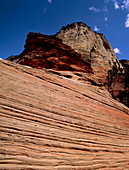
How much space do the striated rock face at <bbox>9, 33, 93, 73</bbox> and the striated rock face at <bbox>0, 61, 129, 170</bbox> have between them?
7572 mm

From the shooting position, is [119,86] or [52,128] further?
[119,86]

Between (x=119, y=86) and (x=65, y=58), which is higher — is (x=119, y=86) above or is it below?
below

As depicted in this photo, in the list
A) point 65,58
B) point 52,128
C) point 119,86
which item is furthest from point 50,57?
point 119,86

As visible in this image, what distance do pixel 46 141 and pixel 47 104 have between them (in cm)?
136

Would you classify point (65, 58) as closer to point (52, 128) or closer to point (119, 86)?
point (52, 128)

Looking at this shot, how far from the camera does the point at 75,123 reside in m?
3.65

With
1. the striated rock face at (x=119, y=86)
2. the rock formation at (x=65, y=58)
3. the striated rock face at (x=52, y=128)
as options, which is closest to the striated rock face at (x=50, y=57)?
the rock formation at (x=65, y=58)

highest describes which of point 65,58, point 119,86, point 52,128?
point 65,58

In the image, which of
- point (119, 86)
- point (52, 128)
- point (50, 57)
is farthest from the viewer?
point (119, 86)

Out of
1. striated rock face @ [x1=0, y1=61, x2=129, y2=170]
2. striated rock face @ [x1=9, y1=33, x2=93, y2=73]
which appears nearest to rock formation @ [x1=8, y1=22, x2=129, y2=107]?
striated rock face @ [x1=9, y1=33, x2=93, y2=73]

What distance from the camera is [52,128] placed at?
3041mm

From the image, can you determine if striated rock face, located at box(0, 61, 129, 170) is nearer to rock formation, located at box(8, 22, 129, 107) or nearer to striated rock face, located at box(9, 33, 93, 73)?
striated rock face, located at box(9, 33, 93, 73)

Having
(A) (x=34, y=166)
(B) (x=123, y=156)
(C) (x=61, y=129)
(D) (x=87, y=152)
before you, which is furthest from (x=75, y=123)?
(B) (x=123, y=156)

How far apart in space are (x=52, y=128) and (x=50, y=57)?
11.5 meters
